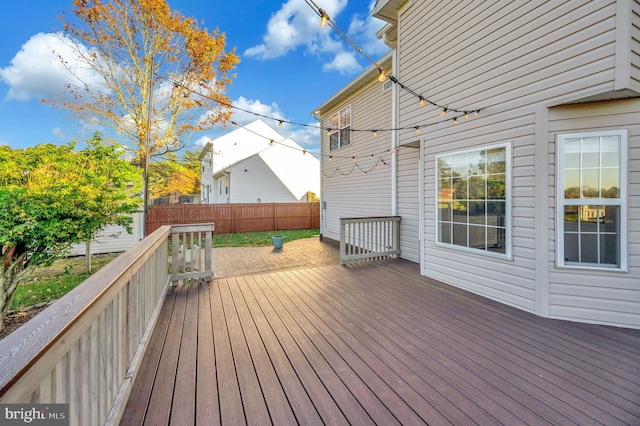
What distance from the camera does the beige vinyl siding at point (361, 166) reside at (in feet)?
22.9

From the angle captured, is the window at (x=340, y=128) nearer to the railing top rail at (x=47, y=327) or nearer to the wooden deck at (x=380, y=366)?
the wooden deck at (x=380, y=366)

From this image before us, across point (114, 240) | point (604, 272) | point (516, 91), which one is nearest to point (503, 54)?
point (516, 91)

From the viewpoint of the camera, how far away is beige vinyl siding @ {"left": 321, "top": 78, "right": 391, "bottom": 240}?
274 inches

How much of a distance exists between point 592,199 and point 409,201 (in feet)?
10.4

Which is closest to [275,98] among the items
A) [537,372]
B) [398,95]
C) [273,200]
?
[273,200]

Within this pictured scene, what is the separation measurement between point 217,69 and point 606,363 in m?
13.0

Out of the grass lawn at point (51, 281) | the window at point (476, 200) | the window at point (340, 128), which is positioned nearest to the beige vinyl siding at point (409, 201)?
the window at point (476, 200)

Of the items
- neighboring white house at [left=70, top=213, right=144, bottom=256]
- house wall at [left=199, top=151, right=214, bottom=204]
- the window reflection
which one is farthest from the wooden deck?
house wall at [left=199, top=151, right=214, bottom=204]

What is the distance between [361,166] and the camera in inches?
313

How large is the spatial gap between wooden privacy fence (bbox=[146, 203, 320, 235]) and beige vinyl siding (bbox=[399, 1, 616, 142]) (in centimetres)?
→ 884

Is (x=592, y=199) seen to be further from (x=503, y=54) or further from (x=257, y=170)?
(x=257, y=170)

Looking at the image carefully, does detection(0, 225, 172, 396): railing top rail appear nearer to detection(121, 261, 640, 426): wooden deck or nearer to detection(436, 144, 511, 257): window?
detection(121, 261, 640, 426): wooden deck

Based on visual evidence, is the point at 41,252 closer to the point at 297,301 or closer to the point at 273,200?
the point at 297,301

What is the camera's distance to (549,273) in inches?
125
